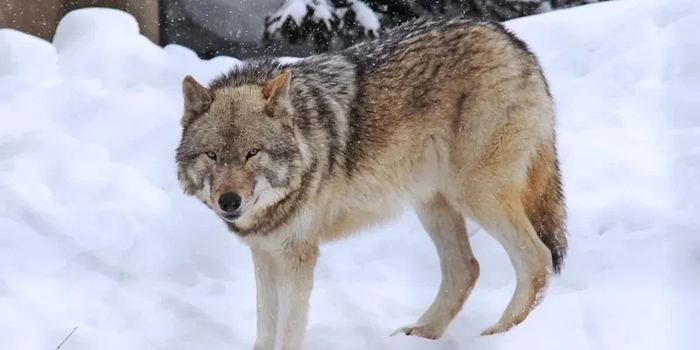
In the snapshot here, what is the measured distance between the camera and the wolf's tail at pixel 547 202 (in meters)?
4.93

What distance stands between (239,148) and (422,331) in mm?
1614

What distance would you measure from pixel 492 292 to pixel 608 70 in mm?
2840

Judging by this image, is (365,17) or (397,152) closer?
(397,152)

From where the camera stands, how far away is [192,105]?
4.28 meters

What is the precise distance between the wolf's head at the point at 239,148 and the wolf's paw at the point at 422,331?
1212 millimetres

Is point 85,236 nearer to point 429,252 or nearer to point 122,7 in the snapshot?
point 429,252

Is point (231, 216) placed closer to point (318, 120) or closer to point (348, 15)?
point (318, 120)

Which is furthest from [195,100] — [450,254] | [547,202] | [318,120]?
[547,202]

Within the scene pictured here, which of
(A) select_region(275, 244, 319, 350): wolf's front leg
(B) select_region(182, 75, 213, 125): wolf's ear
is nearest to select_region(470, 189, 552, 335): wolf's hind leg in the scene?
(A) select_region(275, 244, 319, 350): wolf's front leg

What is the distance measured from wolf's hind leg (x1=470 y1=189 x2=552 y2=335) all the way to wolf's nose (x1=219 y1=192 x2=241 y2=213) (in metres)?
1.41

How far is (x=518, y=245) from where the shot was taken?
480cm

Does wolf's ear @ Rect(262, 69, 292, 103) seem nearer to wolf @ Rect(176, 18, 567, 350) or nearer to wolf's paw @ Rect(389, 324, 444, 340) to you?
wolf @ Rect(176, 18, 567, 350)

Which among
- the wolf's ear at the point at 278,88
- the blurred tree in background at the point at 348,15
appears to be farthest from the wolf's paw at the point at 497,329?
the blurred tree in background at the point at 348,15

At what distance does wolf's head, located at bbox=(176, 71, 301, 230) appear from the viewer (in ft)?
13.1
